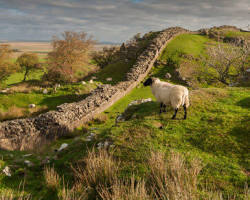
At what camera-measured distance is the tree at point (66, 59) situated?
31.0 m

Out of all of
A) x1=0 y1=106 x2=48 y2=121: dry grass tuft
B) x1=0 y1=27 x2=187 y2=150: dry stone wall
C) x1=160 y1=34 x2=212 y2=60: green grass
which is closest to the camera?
x1=0 y1=27 x2=187 y2=150: dry stone wall

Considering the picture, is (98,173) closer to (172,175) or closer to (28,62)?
(172,175)

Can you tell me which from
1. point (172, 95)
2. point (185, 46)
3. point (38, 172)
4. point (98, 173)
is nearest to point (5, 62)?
point (38, 172)

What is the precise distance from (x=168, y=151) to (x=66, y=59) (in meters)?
29.4

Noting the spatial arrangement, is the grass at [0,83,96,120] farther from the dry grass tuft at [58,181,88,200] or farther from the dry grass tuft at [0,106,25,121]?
the dry grass tuft at [58,181,88,200]

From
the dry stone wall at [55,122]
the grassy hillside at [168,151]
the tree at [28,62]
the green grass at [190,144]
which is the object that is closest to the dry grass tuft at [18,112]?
the dry stone wall at [55,122]

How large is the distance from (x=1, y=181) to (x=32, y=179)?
1.01 metres

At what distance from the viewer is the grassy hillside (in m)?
5.87

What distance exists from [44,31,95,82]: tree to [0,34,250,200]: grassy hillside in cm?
2100

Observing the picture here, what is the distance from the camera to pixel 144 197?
4.00m

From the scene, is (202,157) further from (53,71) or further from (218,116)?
(53,71)

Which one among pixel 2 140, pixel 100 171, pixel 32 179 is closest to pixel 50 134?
pixel 2 140

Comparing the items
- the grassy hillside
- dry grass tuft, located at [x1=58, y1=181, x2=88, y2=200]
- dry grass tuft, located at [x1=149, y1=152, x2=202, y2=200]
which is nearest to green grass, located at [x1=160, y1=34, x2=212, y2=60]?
the grassy hillside

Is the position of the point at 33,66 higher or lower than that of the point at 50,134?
higher
